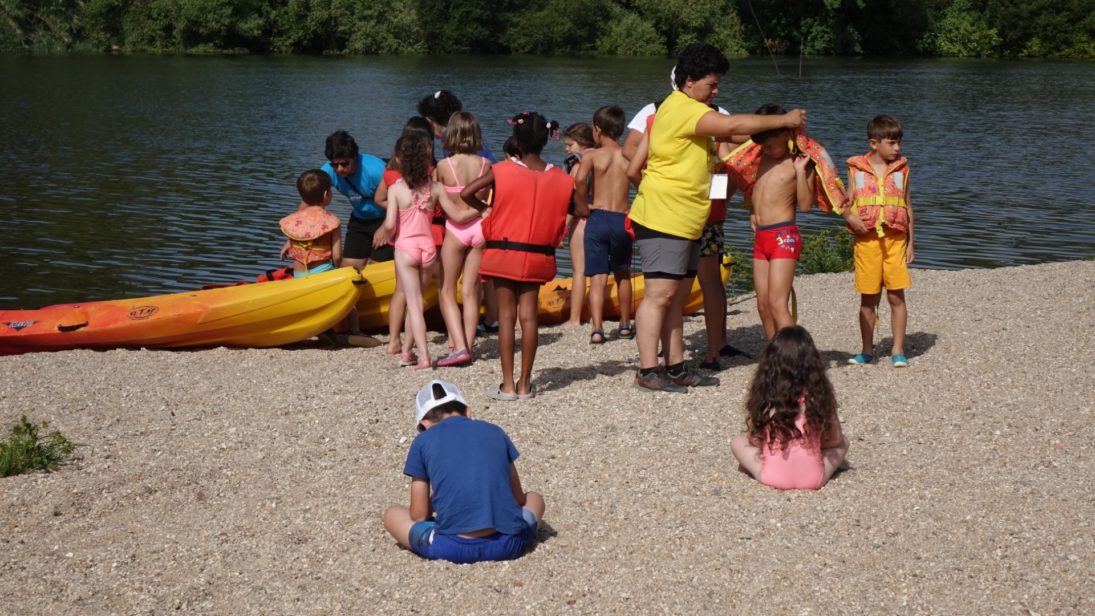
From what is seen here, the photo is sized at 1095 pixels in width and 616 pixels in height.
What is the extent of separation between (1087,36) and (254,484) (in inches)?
2749

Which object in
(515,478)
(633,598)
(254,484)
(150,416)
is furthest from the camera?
(150,416)

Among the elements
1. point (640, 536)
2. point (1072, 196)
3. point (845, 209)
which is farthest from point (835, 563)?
point (1072, 196)

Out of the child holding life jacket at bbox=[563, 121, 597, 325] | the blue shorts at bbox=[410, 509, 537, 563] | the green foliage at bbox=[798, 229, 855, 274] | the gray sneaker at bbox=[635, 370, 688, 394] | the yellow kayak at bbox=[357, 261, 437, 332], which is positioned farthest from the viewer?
the green foliage at bbox=[798, 229, 855, 274]

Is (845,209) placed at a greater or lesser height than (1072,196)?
greater

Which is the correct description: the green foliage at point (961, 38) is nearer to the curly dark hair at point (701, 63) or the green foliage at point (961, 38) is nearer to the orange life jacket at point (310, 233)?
the orange life jacket at point (310, 233)

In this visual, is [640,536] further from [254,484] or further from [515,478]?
[254,484]

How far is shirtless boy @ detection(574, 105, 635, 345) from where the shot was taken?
9625mm

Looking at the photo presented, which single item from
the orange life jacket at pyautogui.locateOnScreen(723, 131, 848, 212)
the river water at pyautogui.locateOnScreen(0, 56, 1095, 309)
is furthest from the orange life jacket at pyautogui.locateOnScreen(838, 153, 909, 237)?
the river water at pyautogui.locateOnScreen(0, 56, 1095, 309)

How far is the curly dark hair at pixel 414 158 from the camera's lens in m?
9.00

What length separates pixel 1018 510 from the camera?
630cm

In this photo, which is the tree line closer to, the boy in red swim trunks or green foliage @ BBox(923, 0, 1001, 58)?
green foliage @ BBox(923, 0, 1001, 58)

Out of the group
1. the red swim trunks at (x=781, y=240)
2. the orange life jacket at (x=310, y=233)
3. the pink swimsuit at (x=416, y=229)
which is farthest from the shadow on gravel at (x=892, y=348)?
the orange life jacket at (x=310, y=233)

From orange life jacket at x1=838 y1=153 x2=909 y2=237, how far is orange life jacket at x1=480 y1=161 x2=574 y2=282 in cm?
213

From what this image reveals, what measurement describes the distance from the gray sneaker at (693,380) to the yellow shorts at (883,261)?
1.20m
